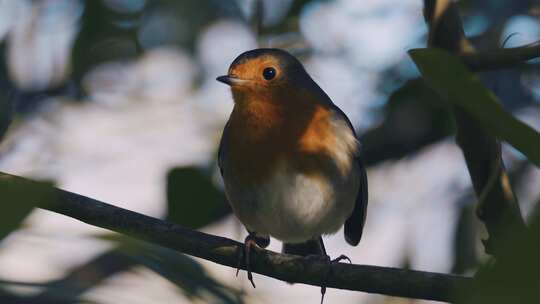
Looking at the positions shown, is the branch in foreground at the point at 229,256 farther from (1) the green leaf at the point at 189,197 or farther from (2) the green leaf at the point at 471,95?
(2) the green leaf at the point at 471,95

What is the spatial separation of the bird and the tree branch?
181cm

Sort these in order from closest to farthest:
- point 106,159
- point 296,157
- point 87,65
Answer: point 296,157, point 87,65, point 106,159

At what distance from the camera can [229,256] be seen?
8.84 feet

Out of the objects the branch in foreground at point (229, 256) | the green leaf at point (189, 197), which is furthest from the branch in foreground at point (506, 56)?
the green leaf at point (189, 197)

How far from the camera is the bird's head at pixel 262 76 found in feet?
12.8

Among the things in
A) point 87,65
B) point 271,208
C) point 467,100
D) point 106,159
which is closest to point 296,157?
point 271,208

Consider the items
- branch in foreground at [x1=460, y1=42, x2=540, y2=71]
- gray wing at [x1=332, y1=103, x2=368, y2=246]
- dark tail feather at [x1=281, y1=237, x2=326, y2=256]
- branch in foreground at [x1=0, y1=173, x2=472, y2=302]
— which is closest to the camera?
branch in foreground at [x1=460, y1=42, x2=540, y2=71]

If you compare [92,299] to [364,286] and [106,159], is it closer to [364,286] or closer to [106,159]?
[364,286]

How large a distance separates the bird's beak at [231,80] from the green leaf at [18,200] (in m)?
2.78

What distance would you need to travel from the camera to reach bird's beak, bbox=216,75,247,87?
150 inches

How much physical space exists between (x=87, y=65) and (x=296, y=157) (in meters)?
1.16

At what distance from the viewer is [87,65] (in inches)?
152

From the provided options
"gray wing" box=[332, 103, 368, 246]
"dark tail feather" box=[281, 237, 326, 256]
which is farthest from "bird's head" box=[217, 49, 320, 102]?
"dark tail feather" box=[281, 237, 326, 256]

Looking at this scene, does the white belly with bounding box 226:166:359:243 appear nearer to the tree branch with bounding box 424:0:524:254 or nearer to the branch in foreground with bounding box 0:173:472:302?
the branch in foreground with bounding box 0:173:472:302
